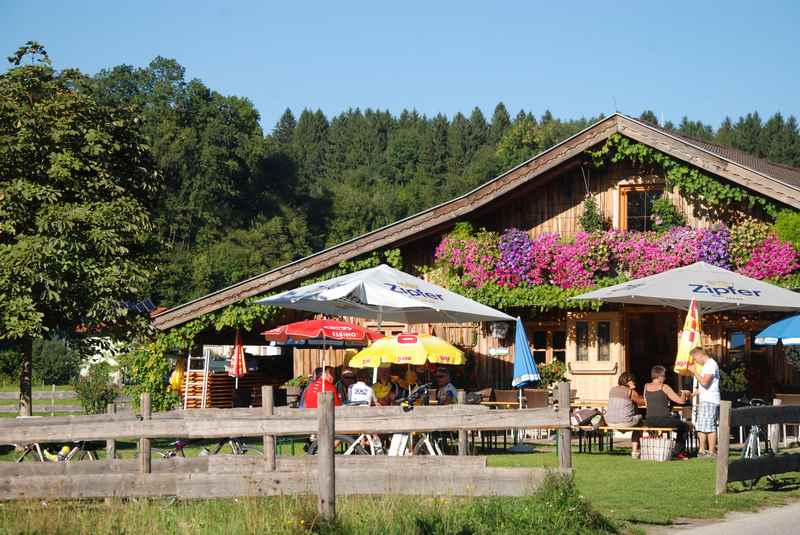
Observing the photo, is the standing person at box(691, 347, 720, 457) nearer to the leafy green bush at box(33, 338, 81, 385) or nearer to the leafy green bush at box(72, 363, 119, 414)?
the leafy green bush at box(72, 363, 119, 414)

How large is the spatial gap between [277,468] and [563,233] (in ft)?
47.4

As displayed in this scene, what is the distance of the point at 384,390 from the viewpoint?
18062mm

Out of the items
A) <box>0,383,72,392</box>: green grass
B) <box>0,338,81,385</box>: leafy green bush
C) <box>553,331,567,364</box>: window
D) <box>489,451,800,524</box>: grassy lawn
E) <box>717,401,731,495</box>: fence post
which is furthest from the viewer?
<box>0,338,81,385</box>: leafy green bush

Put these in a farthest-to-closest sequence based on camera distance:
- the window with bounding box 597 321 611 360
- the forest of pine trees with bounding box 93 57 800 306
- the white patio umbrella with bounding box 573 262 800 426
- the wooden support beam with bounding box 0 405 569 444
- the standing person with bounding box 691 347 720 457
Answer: the forest of pine trees with bounding box 93 57 800 306 → the window with bounding box 597 321 611 360 → the white patio umbrella with bounding box 573 262 800 426 → the standing person with bounding box 691 347 720 457 → the wooden support beam with bounding box 0 405 569 444

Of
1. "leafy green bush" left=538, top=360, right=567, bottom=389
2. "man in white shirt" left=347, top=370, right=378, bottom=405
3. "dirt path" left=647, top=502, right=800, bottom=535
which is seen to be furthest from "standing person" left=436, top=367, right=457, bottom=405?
"dirt path" left=647, top=502, right=800, bottom=535

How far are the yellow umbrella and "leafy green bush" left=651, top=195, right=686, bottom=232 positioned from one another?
266 inches

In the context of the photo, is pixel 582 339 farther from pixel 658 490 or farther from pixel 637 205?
pixel 658 490

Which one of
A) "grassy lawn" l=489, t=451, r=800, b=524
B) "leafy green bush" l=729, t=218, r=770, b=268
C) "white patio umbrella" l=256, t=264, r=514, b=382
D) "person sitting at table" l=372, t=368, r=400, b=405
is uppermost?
"leafy green bush" l=729, t=218, r=770, b=268

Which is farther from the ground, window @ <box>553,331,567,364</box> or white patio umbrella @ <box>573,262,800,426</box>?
white patio umbrella @ <box>573,262,800,426</box>

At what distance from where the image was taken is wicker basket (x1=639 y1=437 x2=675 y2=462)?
16.7 meters

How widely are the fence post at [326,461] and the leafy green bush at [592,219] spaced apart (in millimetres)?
15201

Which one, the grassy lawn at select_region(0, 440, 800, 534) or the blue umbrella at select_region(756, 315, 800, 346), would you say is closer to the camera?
the grassy lawn at select_region(0, 440, 800, 534)

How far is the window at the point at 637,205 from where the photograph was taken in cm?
2395

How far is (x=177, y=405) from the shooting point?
81.1 ft
